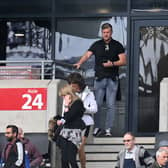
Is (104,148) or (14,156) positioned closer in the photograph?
(14,156)

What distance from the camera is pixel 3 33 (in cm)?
1684

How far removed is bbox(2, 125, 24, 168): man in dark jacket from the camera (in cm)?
1044

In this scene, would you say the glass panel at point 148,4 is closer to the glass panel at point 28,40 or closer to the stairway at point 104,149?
the glass panel at point 28,40

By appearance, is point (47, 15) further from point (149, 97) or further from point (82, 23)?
point (149, 97)

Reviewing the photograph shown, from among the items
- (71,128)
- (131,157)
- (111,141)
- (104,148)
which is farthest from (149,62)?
(131,157)

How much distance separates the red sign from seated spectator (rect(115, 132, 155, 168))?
3.36m

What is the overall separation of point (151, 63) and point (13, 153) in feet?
19.3

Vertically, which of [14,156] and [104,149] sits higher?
[14,156]

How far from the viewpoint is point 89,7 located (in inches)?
640

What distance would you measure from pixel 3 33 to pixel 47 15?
1.19 m

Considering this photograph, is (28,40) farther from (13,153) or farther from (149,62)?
(13,153)

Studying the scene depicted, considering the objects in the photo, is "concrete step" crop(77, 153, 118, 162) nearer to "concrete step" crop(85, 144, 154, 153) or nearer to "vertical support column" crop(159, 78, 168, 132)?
"concrete step" crop(85, 144, 154, 153)

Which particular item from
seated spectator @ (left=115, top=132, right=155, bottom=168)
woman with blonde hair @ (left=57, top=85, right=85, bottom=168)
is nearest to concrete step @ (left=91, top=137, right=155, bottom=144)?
woman with blonde hair @ (left=57, top=85, right=85, bottom=168)

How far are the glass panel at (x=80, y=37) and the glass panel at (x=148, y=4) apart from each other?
1.29 feet
